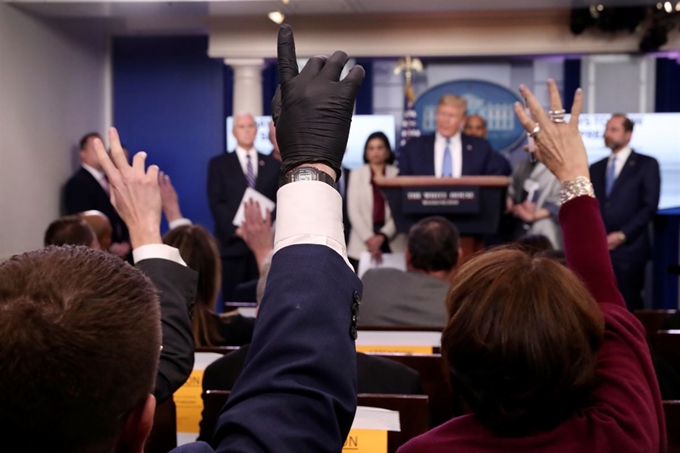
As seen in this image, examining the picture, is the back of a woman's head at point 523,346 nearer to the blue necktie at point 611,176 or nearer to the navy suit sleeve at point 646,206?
the navy suit sleeve at point 646,206

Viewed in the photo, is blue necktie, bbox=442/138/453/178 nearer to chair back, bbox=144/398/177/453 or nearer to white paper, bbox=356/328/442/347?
white paper, bbox=356/328/442/347

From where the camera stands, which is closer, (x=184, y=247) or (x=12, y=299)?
(x=12, y=299)

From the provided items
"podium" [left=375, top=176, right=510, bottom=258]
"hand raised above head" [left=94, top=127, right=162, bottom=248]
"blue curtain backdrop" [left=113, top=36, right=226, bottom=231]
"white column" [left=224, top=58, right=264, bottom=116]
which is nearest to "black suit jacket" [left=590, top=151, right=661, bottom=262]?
"podium" [left=375, top=176, right=510, bottom=258]

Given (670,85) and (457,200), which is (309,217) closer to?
(457,200)

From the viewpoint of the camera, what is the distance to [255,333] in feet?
2.84

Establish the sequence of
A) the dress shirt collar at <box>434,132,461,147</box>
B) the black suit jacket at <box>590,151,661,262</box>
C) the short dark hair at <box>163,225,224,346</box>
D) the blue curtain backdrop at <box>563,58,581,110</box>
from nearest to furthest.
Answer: the short dark hair at <box>163,225,224,346</box> < the dress shirt collar at <box>434,132,461,147</box> < the black suit jacket at <box>590,151,661,262</box> < the blue curtain backdrop at <box>563,58,581,110</box>

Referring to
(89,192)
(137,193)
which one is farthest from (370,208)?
(137,193)

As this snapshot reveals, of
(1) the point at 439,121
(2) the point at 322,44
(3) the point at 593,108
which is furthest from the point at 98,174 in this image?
(3) the point at 593,108

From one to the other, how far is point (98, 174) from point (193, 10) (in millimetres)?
1543

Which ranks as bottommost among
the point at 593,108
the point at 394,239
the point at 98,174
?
the point at 394,239

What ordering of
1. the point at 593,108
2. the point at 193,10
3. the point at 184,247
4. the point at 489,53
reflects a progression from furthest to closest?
1. the point at 593,108
2. the point at 489,53
3. the point at 193,10
4. the point at 184,247

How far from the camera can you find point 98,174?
7172 mm

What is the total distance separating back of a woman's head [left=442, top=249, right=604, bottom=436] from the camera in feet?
4.21

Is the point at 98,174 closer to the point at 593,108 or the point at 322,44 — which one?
the point at 322,44
